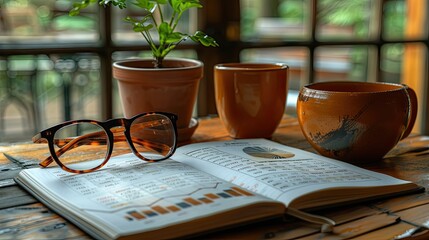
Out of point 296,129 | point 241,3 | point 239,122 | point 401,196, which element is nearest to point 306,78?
point 241,3

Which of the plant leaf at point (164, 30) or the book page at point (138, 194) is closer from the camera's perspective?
the book page at point (138, 194)

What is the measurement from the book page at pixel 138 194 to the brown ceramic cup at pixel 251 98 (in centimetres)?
27

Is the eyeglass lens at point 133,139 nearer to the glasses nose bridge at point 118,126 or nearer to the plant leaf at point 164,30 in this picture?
the glasses nose bridge at point 118,126

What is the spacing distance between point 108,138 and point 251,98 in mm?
310

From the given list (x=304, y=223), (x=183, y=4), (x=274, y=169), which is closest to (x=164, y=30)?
(x=183, y=4)

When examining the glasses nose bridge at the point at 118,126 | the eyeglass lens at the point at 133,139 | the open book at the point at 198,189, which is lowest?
the open book at the point at 198,189

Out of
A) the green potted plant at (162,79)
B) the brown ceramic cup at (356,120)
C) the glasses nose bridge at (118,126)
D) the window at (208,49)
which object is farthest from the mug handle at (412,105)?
the window at (208,49)

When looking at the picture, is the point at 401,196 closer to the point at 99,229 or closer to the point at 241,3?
the point at 99,229

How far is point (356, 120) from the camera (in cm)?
87

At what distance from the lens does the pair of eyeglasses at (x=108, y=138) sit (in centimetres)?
81

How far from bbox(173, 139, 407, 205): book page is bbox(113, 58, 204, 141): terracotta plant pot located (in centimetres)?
12

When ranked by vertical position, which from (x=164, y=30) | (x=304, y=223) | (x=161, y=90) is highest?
(x=164, y=30)

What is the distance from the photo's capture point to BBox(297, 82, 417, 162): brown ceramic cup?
34.1 inches

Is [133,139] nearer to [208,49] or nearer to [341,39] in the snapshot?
[208,49]
